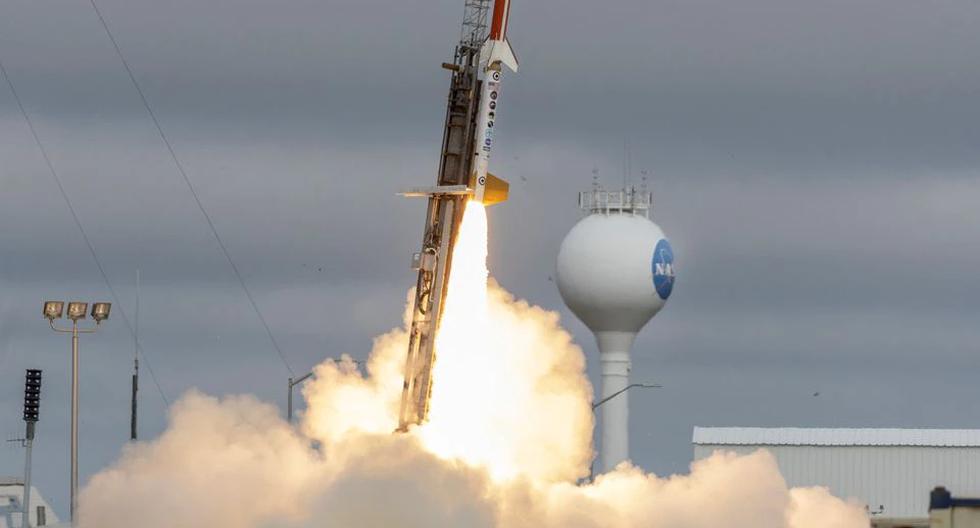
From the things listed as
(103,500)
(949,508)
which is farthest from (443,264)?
(949,508)

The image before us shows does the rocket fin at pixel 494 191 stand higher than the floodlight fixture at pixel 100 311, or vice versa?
the rocket fin at pixel 494 191

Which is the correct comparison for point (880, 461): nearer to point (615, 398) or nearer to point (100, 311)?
point (615, 398)

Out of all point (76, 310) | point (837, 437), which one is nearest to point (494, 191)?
point (76, 310)

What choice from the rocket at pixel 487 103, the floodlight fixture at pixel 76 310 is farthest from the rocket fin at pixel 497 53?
the floodlight fixture at pixel 76 310

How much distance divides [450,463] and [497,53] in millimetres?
10600

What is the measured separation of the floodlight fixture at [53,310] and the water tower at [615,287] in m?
19.0

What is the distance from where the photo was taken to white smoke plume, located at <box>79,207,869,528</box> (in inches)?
2514

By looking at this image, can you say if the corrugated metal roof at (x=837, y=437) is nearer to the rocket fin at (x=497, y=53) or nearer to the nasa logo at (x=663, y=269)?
the nasa logo at (x=663, y=269)

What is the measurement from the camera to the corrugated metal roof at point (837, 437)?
92938 millimetres

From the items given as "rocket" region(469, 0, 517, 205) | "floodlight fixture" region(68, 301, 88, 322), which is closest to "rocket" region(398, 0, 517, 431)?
"rocket" region(469, 0, 517, 205)

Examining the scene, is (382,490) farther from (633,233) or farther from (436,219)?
(633,233)

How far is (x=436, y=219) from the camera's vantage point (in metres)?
65.7

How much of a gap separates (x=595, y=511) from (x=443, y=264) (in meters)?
7.59

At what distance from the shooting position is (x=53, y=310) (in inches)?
3322
